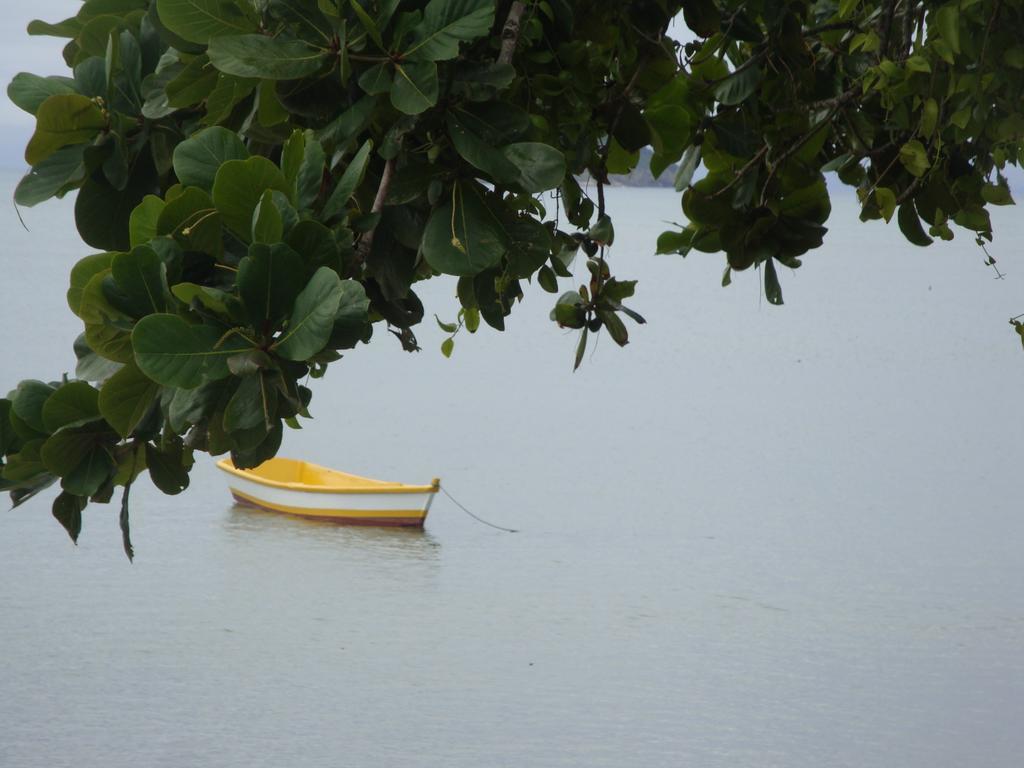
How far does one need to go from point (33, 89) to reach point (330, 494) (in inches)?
518

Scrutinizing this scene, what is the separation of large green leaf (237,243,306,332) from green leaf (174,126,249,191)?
0.49ft

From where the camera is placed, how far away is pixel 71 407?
133 centimetres

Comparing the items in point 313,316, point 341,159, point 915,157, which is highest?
point 915,157

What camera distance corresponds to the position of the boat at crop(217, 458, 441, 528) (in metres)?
14.3

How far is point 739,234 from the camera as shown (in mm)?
1926

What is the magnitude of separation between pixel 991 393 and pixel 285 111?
70.0 ft

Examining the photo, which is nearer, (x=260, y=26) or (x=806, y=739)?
(x=260, y=26)

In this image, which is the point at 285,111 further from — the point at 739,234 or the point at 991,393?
the point at 991,393

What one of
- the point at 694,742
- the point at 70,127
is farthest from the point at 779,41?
the point at 694,742

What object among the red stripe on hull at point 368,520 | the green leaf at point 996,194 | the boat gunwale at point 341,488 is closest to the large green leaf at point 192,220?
the green leaf at point 996,194

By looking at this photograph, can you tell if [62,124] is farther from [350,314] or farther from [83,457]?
[350,314]

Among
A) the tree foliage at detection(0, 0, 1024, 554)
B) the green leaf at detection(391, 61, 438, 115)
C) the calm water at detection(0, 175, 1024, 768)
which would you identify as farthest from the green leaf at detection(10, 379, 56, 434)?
the calm water at detection(0, 175, 1024, 768)

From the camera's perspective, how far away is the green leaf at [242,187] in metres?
1.13

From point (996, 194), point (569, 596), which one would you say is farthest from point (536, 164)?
point (569, 596)
